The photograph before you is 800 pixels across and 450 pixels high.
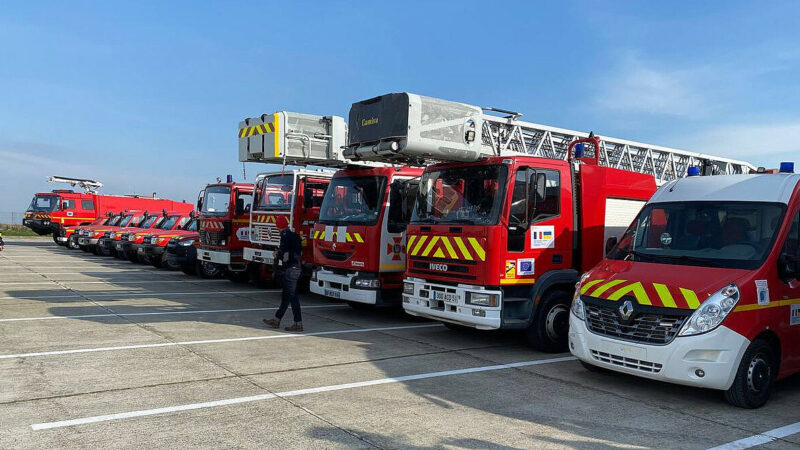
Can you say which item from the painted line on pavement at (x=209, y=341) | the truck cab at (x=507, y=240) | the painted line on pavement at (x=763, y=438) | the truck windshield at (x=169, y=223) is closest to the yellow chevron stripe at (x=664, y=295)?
the painted line on pavement at (x=763, y=438)

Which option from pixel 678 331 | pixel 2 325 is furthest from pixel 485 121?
pixel 2 325

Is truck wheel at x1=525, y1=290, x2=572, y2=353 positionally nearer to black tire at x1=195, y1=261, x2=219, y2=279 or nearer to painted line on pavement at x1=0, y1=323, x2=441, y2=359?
painted line on pavement at x1=0, y1=323, x2=441, y2=359

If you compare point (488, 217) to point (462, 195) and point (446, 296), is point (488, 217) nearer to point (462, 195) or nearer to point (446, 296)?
point (462, 195)

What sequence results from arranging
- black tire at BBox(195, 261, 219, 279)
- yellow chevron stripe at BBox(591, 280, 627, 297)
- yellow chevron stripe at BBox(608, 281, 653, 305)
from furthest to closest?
black tire at BBox(195, 261, 219, 279), yellow chevron stripe at BBox(591, 280, 627, 297), yellow chevron stripe at BBox(608, 281, 653, 305)

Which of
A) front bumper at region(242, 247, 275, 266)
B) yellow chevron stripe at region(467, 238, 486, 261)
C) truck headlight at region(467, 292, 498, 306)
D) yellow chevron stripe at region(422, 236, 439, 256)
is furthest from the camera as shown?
front bumper at region(242, 247, 275, 266)

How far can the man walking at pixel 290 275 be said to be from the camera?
8.94m

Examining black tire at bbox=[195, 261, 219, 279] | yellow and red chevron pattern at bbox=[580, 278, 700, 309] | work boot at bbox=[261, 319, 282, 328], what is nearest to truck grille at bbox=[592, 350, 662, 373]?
yellow and red chevron pattern at bbox=[580, 278, 700, 309]

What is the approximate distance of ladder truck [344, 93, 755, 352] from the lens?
762cm

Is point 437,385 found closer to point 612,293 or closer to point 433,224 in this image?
point 612,293

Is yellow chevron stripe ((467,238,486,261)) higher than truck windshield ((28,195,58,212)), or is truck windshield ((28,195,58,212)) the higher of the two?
truck windshield ((28,195,58,212))

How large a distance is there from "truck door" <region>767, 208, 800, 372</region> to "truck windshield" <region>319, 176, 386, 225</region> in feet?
18.6

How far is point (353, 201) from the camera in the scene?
33.6 feet

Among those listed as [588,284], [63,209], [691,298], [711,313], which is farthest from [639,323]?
[63,209]

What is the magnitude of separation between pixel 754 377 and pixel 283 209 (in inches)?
365
